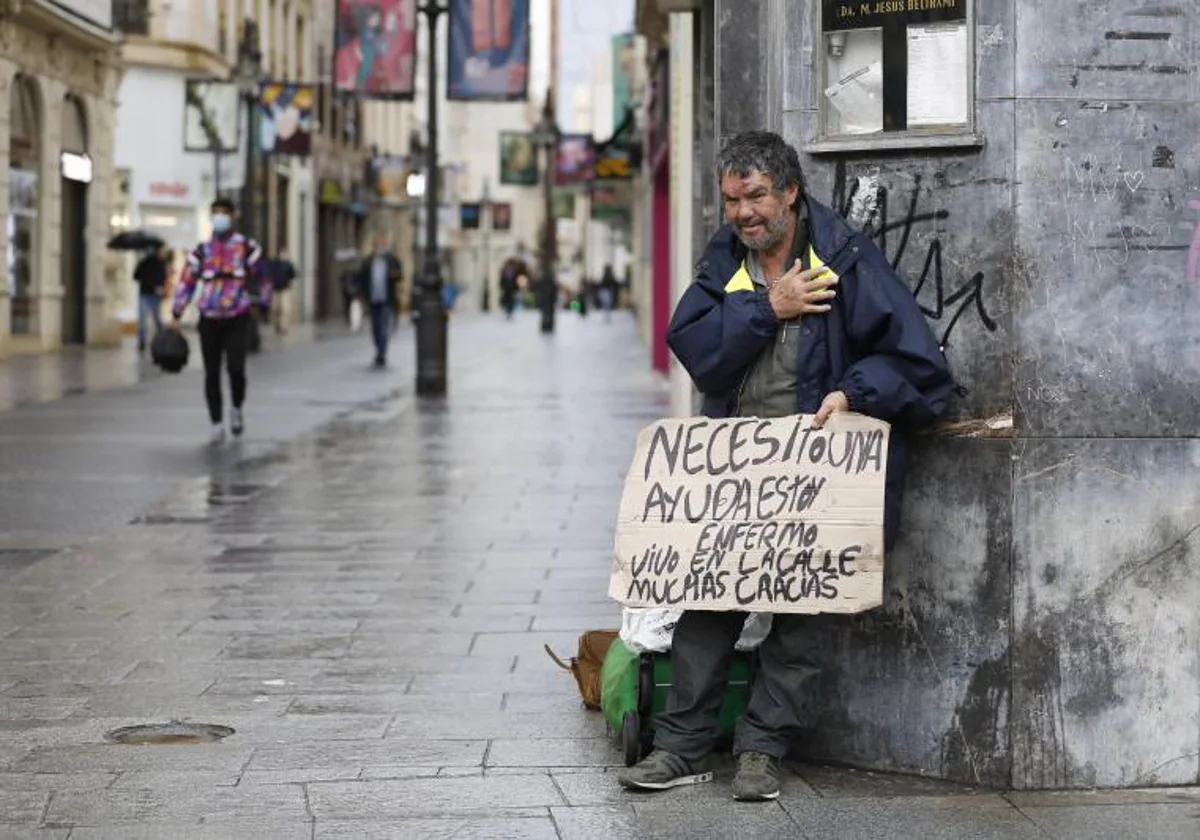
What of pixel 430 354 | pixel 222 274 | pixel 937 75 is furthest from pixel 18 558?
pixel 430 354

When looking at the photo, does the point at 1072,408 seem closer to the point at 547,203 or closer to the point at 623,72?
the point at 623,72

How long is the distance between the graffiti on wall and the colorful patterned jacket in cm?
1112

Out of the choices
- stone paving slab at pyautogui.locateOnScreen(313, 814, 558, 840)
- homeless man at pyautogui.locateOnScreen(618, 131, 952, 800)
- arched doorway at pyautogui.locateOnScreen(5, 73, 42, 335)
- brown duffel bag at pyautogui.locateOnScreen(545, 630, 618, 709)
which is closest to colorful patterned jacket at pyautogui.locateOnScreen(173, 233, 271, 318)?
brown duffel bag at pyautogui.locateOnScreen(545, 630, 618, 709)

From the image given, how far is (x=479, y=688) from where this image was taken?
7.13m

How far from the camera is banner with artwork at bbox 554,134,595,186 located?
54312 mm

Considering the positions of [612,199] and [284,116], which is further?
[612,199]

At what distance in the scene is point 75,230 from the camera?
3666 cm

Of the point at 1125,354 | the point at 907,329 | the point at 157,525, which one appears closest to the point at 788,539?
the point at 907,329

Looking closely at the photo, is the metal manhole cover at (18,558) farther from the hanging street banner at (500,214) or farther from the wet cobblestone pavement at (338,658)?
the hanging street banner at (500,214)

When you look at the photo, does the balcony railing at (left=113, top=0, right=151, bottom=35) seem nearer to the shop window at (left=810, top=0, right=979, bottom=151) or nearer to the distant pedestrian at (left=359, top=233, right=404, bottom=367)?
the distant pedestrian at (left=359, top=233, right=404, bottom=367)

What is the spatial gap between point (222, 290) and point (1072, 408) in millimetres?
11708

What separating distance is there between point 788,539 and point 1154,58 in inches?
61.5

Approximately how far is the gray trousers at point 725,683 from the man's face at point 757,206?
0.99 m

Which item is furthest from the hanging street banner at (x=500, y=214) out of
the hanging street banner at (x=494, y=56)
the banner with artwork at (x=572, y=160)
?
the hanging street banner at (x=494, y=56)
